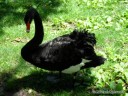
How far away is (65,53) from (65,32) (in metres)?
1.63

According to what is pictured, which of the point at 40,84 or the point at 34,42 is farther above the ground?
the point at 34,42

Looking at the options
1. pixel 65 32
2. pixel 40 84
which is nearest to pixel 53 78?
pixel 40 84

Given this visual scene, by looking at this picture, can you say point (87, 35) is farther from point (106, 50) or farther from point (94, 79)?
point (106, 50)

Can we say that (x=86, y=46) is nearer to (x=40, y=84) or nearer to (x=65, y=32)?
(x=40, y=84)

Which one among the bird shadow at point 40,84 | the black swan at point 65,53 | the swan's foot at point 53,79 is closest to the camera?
the black swan at point 65,53

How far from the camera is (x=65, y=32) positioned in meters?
5.58

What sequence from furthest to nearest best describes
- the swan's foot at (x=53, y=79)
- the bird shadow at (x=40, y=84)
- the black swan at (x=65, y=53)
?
the swan's foot at (x=53, y=79) < the bird shadow at (x=40, y=84) < the black swan at (x=65, y=53)

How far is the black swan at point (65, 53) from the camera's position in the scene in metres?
3.97

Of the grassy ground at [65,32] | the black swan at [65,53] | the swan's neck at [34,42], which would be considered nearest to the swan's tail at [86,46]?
the black swan at [65,53]

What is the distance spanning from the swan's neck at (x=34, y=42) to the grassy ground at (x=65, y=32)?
16.2 inches

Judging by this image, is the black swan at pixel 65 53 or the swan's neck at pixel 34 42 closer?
the black swan at pixel 65 53

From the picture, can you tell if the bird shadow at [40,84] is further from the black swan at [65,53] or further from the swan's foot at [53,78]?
the black swan at [65,53]

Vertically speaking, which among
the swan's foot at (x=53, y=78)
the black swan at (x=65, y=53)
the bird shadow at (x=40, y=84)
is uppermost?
the black swan at (x=65, y=53)

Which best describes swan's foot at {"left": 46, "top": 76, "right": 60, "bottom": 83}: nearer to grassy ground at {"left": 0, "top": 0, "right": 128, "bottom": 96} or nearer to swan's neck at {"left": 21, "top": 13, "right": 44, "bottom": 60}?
grassy ground at {"left": 0, "top": 0, "right": 128, "bottom": 96}
